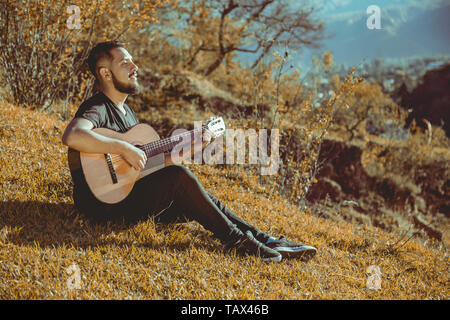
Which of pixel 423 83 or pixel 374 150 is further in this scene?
pixel 423 83

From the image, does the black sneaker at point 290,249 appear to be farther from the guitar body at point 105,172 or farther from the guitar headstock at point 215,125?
the guitar body at point 105,172

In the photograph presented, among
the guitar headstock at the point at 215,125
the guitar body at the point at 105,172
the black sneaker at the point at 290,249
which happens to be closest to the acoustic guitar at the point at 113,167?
the guitar body at the point at 105,172

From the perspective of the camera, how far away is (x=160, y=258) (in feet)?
8.84

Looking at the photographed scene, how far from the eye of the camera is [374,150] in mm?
10305

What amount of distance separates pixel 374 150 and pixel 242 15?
7.65 metres

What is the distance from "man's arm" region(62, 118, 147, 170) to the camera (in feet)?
7.79

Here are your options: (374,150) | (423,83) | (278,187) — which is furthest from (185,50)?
(423,83)

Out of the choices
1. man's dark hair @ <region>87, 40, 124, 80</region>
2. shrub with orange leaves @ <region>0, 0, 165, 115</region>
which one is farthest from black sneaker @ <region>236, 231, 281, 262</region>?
shrub with orange leaves @ <region>0, 0, 165, 115</region>

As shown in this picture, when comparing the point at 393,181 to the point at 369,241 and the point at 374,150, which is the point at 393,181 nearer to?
the point at 374,150

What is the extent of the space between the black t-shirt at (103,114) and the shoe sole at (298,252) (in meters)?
1.69

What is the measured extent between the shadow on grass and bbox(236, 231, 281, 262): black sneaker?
25 centimetres

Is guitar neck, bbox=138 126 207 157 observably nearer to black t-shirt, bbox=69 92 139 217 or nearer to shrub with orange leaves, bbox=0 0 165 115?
black t-shirt, bbox=69 92 139 217

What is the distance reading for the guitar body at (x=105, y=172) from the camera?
8.20 feet

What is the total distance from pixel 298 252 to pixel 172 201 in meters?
1.18
